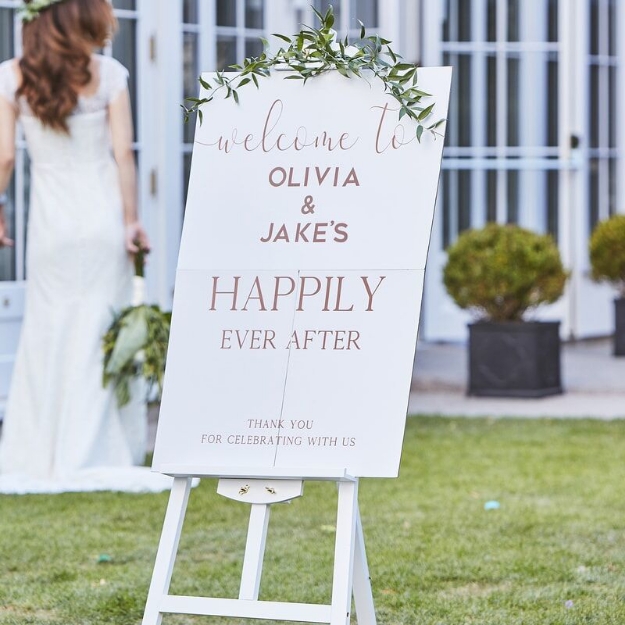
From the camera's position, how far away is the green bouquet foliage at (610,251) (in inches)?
386

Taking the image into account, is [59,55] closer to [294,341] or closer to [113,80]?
[113,80]

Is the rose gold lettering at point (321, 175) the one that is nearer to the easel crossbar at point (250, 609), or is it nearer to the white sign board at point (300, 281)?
the white sign board at point (300, 281)

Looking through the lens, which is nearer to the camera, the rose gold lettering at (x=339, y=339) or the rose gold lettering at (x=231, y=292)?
the rose gold lettering at (x=339, y=339)

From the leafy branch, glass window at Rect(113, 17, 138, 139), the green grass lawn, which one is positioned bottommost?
the green grass lawn

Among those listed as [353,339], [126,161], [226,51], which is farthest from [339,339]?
[226,51]

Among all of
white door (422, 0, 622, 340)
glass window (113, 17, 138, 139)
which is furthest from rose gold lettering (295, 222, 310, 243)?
white door (422, 0, 622, 340)

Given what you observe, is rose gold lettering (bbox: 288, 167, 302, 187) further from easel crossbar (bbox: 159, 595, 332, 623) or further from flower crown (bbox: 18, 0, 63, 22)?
flower crown (bbox: 18, 0, 63, 22)

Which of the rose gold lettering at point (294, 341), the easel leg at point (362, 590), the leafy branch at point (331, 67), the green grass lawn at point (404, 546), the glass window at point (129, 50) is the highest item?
the glass window at point (129, 50)

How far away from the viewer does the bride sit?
5.61 metres


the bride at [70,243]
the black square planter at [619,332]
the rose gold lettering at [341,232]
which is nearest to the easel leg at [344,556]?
the rose gold lettering at [341,232]

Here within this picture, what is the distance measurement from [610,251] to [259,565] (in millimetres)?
7024

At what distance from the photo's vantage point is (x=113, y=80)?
5707 millimetres

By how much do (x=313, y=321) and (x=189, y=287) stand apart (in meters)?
0.32

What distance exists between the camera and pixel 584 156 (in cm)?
1116
